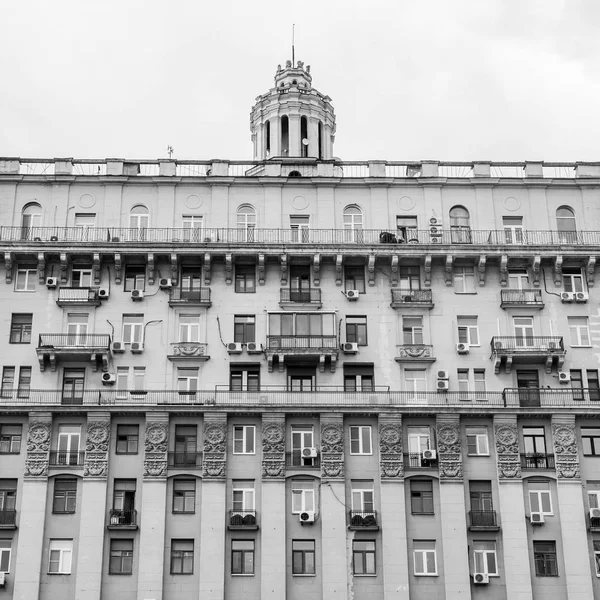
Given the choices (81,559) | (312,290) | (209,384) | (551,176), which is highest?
(551,176)

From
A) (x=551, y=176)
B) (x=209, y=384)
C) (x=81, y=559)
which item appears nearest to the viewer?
(x=81, y=559)

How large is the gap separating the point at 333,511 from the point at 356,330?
7.35 m

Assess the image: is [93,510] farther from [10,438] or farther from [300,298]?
[300,298]

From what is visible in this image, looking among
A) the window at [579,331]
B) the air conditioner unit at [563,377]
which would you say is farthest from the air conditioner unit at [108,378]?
the window at [579,331]

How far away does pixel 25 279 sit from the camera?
1891 inches

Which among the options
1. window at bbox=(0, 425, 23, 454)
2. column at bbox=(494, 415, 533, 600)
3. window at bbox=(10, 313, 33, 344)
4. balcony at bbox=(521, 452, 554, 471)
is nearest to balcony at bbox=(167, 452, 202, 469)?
window at bbox=(0, 425, 23, 454)

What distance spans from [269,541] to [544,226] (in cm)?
1686

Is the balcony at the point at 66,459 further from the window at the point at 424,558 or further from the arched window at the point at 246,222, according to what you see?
the window at the point at 424,558

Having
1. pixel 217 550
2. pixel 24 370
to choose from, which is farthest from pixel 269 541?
pixel 24 370

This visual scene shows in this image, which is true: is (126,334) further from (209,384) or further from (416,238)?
(416,238)

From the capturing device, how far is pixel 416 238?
48750mm

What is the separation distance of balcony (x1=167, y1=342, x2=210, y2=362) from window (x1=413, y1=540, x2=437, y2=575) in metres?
10.7

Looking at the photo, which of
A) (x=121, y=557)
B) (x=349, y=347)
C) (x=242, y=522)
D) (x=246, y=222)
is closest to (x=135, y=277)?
(x=246, y=222)

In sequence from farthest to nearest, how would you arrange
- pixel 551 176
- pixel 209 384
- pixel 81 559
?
pixel 551 176
pixel 209 384
pixel 81 559
